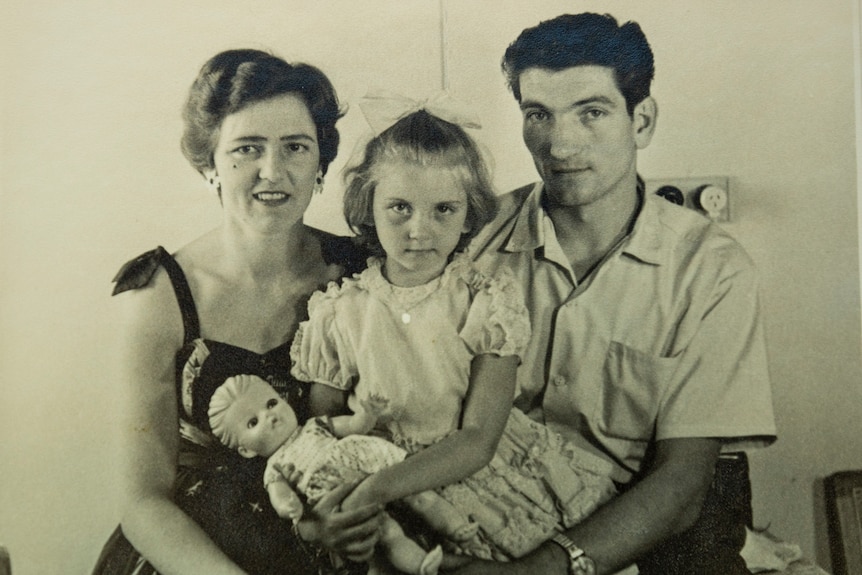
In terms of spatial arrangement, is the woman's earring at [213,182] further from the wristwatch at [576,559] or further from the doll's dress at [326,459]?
the wristwatch at [576,559]

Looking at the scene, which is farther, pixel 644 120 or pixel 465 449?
pixel 644 120

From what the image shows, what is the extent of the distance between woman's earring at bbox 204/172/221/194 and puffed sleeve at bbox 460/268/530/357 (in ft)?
1.98

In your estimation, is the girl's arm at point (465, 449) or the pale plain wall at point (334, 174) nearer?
the girl's arm at point (465, 449)

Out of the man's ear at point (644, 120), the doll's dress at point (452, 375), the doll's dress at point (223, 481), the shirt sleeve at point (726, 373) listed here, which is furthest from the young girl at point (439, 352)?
the man's ear at point (644, 120)

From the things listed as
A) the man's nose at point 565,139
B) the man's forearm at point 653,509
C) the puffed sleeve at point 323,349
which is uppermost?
the man's nose at point 565,139

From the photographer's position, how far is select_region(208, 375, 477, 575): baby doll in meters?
1.67

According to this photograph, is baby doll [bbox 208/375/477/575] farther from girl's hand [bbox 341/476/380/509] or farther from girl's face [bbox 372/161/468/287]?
girl's face [bbox 372/161/468/287]

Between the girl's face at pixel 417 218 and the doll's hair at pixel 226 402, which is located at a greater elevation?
the girl's face at pixel 417 218

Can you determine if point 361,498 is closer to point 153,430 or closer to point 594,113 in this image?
point 153,430

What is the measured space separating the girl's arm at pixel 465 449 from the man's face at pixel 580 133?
0.43 m

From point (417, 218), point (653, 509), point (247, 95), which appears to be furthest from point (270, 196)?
point (653, 509)

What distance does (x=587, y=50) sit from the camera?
5.89 feet

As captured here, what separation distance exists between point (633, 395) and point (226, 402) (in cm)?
87

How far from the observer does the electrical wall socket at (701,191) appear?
1.81 meters
